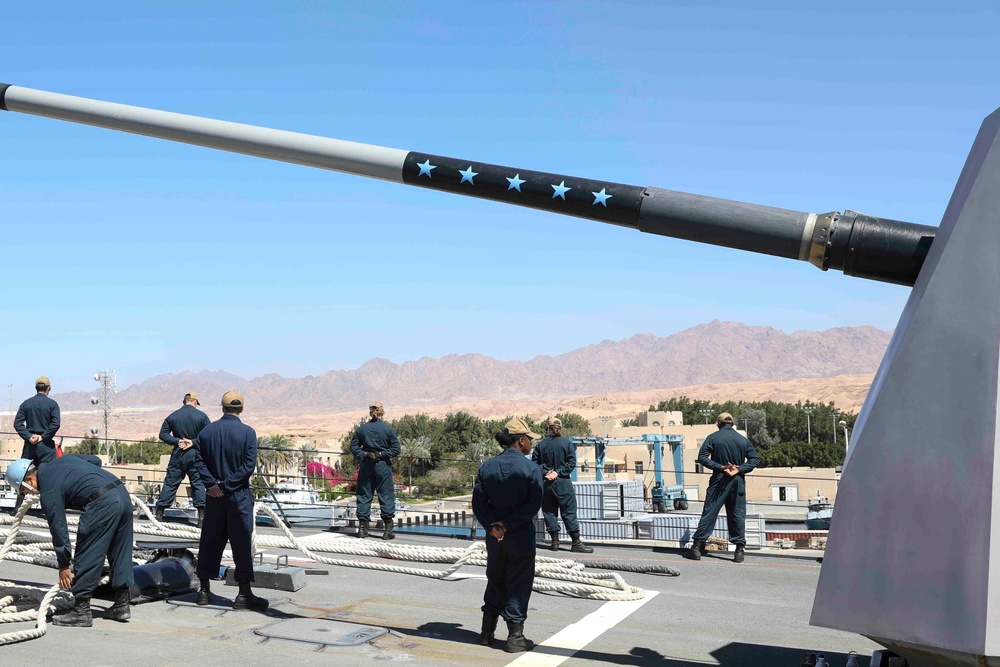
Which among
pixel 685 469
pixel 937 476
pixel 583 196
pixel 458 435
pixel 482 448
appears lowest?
pixel 685 469

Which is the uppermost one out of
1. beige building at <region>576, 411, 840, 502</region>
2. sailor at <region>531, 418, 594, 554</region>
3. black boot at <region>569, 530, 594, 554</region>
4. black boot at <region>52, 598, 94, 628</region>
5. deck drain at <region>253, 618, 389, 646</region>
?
sailor at <region>531, 418, 594, 554</region>

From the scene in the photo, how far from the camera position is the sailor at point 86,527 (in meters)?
6.93

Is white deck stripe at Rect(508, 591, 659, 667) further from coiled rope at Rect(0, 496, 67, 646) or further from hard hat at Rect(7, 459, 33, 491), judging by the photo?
hard hat at Rect(7, 459, 33, 491)

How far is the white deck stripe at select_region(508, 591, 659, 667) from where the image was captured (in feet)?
20.7

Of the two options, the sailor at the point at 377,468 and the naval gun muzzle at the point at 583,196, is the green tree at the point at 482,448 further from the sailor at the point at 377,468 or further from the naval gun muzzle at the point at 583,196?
the naval gun muzzle at the point at 583,196

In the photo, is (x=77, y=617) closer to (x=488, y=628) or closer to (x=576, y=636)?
(x=488, y=628)

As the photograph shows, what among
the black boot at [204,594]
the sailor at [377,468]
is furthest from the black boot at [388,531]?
the black boot at [204,594]

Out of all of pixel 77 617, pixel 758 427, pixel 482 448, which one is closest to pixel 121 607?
pixel 77 617

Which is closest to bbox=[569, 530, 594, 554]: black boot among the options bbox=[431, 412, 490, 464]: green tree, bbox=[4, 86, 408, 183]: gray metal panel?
bbox=[4, 86, 408, 183]: gray metal panel

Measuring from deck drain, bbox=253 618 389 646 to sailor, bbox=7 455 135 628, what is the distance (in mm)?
1192

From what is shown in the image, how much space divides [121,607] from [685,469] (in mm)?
90076

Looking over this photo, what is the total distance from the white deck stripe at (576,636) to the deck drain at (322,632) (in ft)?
3.59

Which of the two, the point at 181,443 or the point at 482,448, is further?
the point at 482,448

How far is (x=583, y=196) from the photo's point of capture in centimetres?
546
